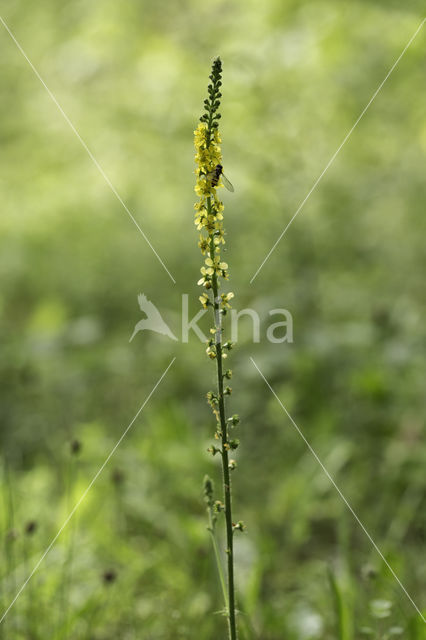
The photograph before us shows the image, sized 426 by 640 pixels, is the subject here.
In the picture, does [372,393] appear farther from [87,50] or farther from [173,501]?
[87,50]

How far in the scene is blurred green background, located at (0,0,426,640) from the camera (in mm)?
2250

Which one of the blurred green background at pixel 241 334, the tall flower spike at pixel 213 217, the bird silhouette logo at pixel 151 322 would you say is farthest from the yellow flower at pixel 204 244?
the bird silhouette logo at pixel 151 322

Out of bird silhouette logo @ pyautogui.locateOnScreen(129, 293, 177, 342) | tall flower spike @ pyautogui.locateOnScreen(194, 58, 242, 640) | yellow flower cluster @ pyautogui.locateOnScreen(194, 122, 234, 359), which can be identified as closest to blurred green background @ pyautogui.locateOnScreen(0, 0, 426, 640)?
bird silhouette logo @ pyautogui.locateOnScreen(129, 293, 177, 342)

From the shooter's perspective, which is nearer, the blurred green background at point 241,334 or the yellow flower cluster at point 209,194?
the yellow flower cluster at point 209,194

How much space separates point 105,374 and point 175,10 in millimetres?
2780

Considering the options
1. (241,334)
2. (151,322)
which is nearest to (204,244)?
(241,334)

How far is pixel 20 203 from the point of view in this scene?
19.3ft

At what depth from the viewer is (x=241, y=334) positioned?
3.66 m

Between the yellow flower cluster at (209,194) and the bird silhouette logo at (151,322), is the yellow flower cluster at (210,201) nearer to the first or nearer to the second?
the yellow flower cluster at (209,194)

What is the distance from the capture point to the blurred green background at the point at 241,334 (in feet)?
7.38

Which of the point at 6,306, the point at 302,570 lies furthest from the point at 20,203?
the point at 302,570

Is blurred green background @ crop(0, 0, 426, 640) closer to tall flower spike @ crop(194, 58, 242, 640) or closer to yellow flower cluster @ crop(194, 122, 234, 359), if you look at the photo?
tall flower spike @ crop(194, 58, 242, 640)

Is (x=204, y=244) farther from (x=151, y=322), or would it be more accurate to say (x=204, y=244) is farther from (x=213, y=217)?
(x=151, y=322)

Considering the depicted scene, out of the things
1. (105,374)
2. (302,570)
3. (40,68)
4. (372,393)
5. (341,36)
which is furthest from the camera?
(40,68)
